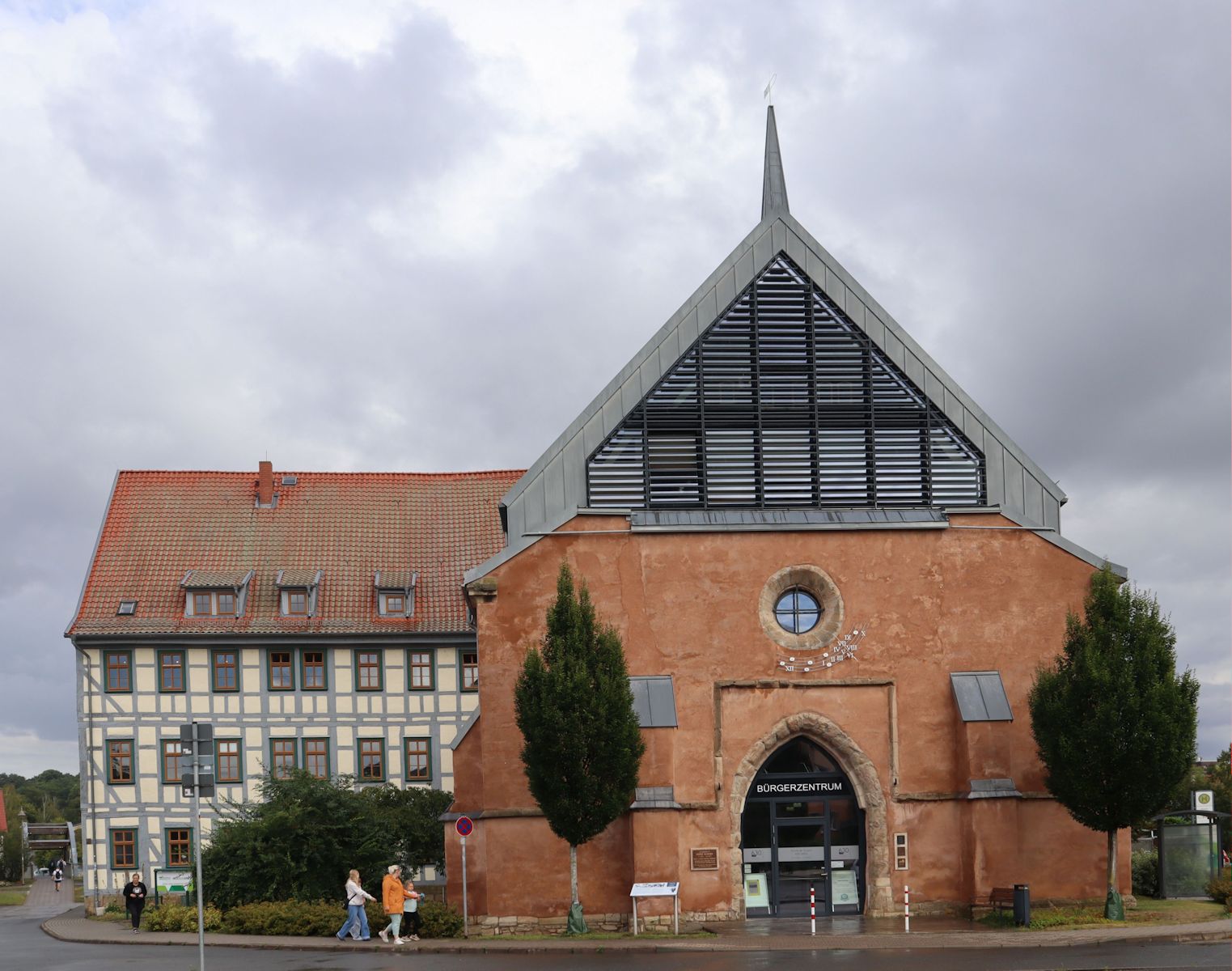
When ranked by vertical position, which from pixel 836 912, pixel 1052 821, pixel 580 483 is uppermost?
pixel 580 483

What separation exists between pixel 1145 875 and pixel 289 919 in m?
17.5

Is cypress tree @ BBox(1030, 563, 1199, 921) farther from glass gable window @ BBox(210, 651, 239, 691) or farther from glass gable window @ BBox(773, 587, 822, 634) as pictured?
glass gable window @ BBox(210, 651, 239, 691)

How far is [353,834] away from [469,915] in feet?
18.5

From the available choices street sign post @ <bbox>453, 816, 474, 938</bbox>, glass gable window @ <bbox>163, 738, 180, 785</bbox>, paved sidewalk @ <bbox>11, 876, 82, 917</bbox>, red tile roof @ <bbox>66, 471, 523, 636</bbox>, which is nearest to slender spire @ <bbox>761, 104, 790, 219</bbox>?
street sign post @ <bbox>453, 816, 474, 938</bbox>

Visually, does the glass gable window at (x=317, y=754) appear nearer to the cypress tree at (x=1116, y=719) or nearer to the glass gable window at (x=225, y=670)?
the glass gable window at (x=225, y=670)

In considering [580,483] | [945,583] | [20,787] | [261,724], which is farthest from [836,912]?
[20,787]

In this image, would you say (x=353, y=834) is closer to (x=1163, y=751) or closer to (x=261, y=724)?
(x=261, y=724)

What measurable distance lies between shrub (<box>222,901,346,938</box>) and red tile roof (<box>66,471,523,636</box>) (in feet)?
49.9

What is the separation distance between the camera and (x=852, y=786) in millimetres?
26859

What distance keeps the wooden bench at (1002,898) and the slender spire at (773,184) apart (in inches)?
523

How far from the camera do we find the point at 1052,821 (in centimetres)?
2628

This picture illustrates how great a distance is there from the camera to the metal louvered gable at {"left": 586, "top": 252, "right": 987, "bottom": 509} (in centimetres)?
2742

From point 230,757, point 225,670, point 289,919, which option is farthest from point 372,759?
point 289,919

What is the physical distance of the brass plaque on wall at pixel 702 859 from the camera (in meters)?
25.8
